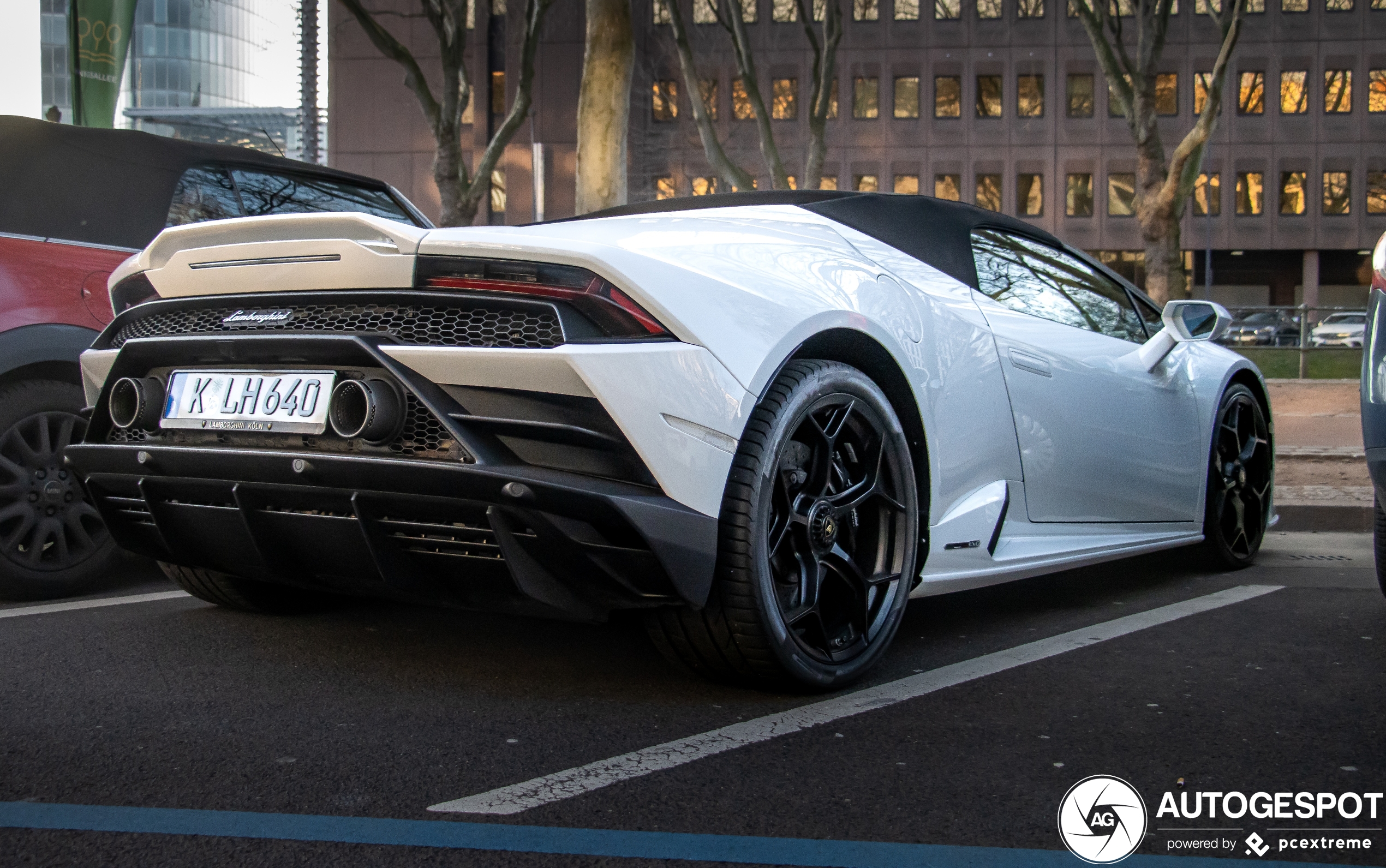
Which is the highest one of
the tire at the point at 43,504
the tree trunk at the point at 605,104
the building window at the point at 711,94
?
the building window at the point at 711,94

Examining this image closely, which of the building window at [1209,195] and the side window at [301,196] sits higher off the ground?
the building window at [1209,195]

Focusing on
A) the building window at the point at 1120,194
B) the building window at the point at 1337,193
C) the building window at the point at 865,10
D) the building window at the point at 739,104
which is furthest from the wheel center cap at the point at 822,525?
the building window at the point at 1337,193

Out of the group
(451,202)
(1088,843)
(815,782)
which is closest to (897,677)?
(815,782)

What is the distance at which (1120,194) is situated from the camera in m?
46.8

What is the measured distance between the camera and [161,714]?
274cm

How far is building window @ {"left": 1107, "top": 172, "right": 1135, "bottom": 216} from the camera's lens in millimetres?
46500

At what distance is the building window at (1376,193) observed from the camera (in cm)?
4622

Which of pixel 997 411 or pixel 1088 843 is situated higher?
pixel 997 411

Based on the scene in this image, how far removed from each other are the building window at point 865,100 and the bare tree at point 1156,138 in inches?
1147

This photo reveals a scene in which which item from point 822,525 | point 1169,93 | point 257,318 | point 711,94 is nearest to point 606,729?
point 822,525

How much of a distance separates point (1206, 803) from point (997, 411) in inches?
58.2

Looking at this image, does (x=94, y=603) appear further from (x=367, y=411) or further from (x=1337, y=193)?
(x=1337, y=193)

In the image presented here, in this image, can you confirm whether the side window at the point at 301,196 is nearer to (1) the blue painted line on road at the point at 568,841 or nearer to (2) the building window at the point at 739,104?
(1) the blue painted line on road at the point at 568,841

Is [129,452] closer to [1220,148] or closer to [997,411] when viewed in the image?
[997,411]
